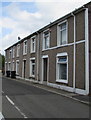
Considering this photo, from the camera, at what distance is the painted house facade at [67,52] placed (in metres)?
13.9

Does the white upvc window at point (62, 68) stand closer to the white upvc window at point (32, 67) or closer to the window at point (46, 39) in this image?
the window at point (46, 39)

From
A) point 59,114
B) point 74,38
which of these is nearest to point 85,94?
point 74,38

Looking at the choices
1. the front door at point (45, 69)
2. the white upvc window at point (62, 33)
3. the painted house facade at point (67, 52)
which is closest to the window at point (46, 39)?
the painted house facade at point (67, 52)

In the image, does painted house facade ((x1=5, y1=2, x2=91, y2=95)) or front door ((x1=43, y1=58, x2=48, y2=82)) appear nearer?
painted house facade ((x1=5, y1=2, x2=91, y2=95))

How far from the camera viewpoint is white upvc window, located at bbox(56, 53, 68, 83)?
17.0m

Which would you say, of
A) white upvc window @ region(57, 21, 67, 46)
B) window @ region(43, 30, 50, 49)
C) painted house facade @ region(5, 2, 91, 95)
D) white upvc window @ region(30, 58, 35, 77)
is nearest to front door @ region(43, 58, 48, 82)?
painted house facade @ region(5, 2, 91, 95)

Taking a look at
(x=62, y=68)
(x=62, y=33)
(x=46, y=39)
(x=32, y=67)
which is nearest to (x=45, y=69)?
(x=46, y=39)

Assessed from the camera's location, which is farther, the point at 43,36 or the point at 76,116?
the point at 43,36

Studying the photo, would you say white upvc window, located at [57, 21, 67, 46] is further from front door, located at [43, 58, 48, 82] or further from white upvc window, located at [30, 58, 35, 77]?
white upvc window, located at [30, 58, 35, 77]

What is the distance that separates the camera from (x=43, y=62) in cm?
2283

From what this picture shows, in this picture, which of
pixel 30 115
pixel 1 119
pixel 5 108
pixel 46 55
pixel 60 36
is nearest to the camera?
pixel 1 119

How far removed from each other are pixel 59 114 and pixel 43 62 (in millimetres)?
14608

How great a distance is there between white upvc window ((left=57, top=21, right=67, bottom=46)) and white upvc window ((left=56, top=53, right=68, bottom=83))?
1.15m

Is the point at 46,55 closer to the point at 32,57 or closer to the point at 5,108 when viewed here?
the point at 32,57
